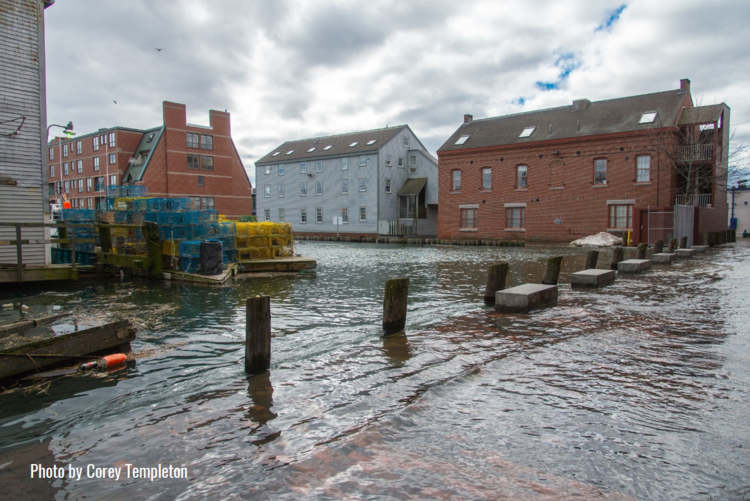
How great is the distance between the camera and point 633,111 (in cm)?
3797

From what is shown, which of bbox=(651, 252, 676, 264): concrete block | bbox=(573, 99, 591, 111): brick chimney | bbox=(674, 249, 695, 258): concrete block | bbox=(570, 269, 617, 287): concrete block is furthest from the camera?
bbox=(573, 99, 591, 111): brick chimney

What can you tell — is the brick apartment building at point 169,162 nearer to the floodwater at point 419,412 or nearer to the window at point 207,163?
the window at point 207,163

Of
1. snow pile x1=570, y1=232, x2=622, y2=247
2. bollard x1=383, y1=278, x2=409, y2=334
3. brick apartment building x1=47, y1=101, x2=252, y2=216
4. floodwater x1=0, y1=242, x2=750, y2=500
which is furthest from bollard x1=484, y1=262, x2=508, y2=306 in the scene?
brick apartment building x1=47, y1=101, x2=252, y2=216

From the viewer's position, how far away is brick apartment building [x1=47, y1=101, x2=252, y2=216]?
5662cm

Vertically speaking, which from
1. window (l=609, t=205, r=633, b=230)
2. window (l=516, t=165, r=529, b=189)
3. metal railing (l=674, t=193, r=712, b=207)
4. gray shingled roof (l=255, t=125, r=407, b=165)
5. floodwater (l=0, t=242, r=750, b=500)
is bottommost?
floodwater (l=0, t=242, r=750, b=500)

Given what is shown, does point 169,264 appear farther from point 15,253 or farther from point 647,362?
point 647,362

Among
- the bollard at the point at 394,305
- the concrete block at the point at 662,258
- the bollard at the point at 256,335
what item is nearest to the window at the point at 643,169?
the concrete block at the point at 662,258

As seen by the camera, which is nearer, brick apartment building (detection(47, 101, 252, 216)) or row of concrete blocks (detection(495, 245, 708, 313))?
row of concrete blocks (detection(495, 245, 708, 313))

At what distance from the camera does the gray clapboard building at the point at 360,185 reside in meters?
52.6

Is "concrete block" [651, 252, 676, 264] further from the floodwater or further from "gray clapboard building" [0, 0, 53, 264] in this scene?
"gray clapboard building" [0, 0, 53, 264]

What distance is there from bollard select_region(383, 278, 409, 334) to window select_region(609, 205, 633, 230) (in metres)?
32.5

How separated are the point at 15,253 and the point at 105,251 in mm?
3639

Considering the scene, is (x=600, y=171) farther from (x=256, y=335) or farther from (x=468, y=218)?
(x=256, y=335)

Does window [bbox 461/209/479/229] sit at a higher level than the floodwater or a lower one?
higher
